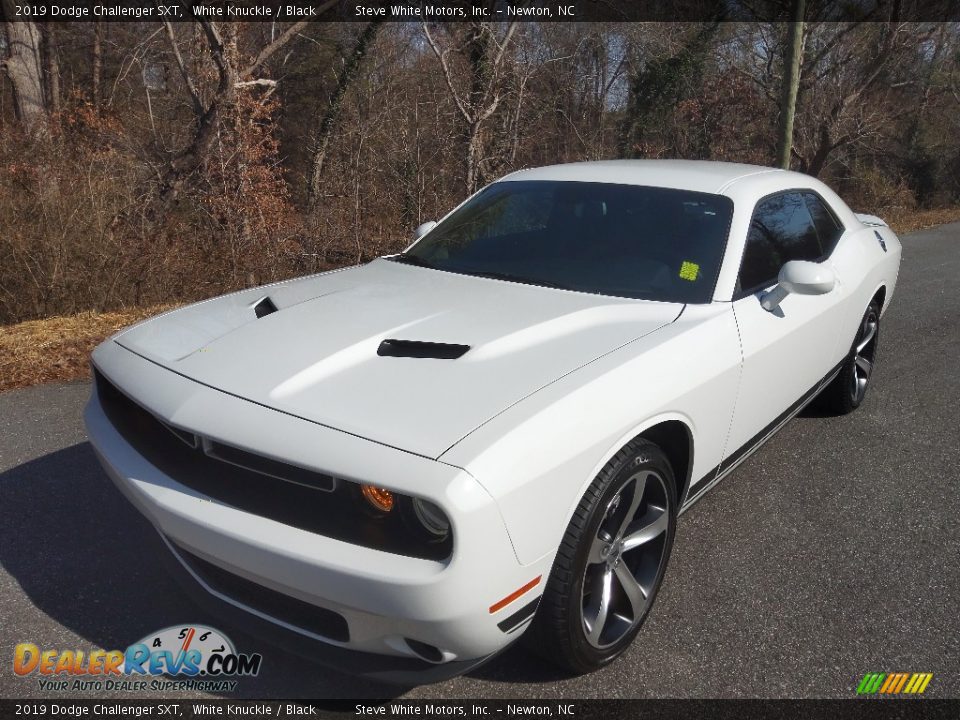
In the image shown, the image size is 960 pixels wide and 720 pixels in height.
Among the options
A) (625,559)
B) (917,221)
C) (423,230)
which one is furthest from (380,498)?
(917,221)

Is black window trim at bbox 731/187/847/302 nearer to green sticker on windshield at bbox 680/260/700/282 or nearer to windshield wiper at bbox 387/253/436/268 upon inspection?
green sticker on windshield at bbox 680/260/700/282

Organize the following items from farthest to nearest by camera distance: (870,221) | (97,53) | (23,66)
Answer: (97,53)
(23,66)
(870,221)

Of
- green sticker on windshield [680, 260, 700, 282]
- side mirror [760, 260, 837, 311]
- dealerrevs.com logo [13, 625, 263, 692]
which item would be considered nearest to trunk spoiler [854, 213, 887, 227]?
side mirror [760, 260, 837, 311]

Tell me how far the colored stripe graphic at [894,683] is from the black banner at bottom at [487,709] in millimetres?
59

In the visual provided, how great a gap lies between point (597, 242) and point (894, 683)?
1.96 m

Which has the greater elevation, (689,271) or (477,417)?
(689,271)

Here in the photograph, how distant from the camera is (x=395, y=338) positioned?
2.63 meters

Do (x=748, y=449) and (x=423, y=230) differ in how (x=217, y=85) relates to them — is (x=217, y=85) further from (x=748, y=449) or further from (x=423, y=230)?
(x=748, y=449)

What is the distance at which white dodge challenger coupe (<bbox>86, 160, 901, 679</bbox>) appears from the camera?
6.49ft

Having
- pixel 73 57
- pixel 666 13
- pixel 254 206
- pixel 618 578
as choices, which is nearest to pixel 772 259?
pixel 618 578

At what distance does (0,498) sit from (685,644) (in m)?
3.01

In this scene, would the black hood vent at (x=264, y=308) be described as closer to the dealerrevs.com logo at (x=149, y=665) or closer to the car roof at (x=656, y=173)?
the dealerrevs.com logo at (x=149, y=665)

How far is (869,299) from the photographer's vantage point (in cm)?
457

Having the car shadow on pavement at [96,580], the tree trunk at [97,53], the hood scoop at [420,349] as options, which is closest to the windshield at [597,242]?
the hood scoop at [420,349]
